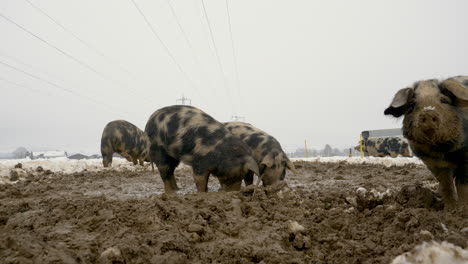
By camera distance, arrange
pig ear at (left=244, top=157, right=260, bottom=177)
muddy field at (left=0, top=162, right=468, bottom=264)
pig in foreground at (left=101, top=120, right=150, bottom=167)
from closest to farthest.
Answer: muddy field at (left=0, top=162, right=468, bottom=264)
pig ear at (left=244, top=157, right=260, bottom=177)
pig in foreground at (left=101, top=120, right=150, bottom=167)

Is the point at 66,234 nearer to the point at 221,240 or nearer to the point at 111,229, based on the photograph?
the point at 111,229

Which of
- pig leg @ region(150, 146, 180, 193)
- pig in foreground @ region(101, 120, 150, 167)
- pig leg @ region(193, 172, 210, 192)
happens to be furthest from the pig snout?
pig in foreground @ region(101, 120, 150, 167)

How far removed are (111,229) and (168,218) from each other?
584 mm

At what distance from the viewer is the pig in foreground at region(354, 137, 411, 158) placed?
23.7 m

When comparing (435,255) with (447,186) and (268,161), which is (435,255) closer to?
(447,186)

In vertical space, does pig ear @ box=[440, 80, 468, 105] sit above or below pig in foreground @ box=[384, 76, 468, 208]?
above

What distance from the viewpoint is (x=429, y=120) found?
3506 mm

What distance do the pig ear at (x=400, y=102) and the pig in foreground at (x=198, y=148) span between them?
2.47 meters

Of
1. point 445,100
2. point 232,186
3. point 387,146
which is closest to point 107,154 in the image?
point 232,186

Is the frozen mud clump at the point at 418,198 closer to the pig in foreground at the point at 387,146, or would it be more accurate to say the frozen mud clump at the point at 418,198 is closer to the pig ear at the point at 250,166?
the pig ear at the point at 250,166

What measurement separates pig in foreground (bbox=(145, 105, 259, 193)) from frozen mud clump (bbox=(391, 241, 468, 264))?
3.94 meters

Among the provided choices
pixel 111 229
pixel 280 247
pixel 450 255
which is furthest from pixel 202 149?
pixel 450 255

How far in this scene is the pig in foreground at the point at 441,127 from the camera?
3586 millimetres

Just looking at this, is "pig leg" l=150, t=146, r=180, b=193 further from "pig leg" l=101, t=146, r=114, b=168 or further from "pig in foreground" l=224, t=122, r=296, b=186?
"pig leg" l=101, t=146, r=114, b=168
